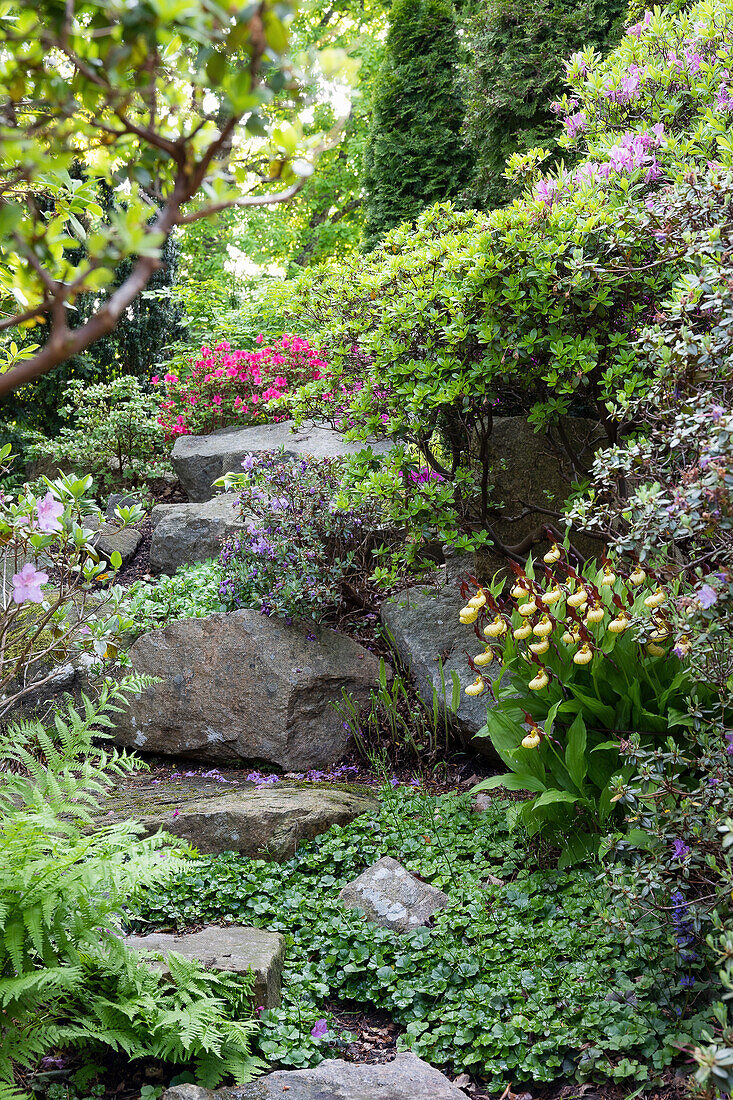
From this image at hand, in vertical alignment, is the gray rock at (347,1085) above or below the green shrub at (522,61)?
below

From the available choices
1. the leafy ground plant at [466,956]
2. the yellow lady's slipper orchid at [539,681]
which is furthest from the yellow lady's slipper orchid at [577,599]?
the leafy ground plant at [466,956]

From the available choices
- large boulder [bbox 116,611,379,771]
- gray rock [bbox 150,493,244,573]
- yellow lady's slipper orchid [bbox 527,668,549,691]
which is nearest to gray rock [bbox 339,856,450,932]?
yellow lady's slipper orchid [bbox 527,668,549,691]

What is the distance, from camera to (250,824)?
10.9ft

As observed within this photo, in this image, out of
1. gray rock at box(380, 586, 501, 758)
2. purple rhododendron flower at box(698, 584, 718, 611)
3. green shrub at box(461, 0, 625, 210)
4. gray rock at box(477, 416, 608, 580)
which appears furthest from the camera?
green shrub at box(461, 0, 625, 210)

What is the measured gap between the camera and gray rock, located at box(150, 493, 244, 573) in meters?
6.49

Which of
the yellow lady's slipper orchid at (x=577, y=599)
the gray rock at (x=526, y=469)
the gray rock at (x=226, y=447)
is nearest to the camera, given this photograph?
the yellow lady's slipper orchid at (x=577, y=599)

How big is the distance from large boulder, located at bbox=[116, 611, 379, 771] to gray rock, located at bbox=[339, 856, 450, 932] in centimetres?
126

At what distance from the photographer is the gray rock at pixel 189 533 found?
256 inches

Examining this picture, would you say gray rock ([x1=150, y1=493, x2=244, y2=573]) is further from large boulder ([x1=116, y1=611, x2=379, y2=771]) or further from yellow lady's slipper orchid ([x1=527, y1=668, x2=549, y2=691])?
yellow lady's slipper orchid ([x1=527, y1=668, x2=549, y2=691])

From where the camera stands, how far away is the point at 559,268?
3768 millimetres

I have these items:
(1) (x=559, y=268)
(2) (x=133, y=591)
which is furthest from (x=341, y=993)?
(2) (x=133, y=591)

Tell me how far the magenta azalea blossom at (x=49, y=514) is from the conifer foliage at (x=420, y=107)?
736 cm

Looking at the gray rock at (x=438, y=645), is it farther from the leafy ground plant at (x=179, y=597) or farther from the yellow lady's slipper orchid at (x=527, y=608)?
the yellow lady's slipper orchid at (x=527, y=608)

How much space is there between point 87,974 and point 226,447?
588 cm
